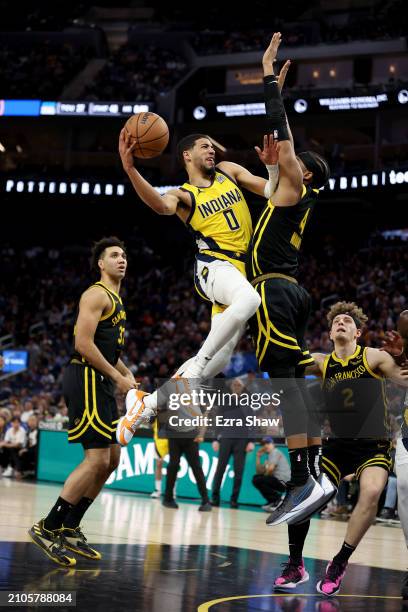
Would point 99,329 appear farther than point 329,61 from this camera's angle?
No

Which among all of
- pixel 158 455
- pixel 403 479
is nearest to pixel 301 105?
pixel 158 455

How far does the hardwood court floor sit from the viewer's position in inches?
226

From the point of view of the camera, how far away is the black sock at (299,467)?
627 cm

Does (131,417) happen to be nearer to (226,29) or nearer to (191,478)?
(191,478)

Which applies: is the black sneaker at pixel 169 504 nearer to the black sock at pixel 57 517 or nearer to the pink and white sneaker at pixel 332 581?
the black sock at pixel 57 517

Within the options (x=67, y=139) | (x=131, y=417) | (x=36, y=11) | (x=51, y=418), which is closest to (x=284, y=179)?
(x=131, y=417)

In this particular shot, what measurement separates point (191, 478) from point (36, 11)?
33.0 metres

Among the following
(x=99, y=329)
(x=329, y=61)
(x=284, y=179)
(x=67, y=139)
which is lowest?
(x=99, y=329)

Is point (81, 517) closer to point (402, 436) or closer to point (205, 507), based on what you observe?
point (402, 436)

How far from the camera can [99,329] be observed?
295 inches

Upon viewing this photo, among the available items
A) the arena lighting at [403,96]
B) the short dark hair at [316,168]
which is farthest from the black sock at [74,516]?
the arena lighting at [403,96]

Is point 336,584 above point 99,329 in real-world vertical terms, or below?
below

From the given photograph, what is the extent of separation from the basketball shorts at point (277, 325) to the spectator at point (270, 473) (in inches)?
318

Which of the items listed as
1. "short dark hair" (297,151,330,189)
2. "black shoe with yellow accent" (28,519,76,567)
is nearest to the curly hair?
"short dark hair" (297,151,330,189)
